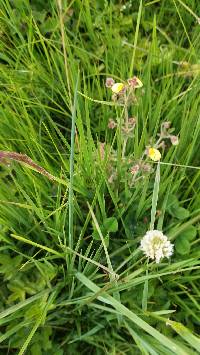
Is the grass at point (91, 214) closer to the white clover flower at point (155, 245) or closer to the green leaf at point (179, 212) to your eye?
the green leaf at point (179, 212)

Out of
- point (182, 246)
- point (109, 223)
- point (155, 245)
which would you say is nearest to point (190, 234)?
point (182, 246)

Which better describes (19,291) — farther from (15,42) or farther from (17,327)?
(15,42)

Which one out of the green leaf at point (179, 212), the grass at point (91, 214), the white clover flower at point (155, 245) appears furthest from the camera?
the green leaf at point (179, 212)

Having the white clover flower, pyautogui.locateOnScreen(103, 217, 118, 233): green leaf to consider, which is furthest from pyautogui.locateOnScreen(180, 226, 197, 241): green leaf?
the white clover flower

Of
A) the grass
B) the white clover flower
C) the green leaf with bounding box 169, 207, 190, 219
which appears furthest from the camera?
the green leaf with bounding box 169, 207, 190, 219

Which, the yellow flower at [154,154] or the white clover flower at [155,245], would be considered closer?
the white clover flower at [155,245]

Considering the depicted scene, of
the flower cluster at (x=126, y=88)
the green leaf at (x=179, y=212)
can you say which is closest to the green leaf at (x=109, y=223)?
the green leaf at (x=179, y=212)

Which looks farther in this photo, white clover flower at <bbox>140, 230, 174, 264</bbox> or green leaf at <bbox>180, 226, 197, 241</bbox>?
green leaf at <bbox>180, 226, 197, 241</bbox>

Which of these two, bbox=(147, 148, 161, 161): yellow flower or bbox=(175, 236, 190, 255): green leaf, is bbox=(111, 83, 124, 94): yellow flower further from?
bbox=(175, 236, 190, 255): green leaf

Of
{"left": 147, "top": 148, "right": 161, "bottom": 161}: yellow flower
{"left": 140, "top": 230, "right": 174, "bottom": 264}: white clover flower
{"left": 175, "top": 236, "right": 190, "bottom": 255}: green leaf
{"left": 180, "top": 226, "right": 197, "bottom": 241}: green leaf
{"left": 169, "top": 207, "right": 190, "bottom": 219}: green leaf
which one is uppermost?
{"left": 147, "top": 148, "right": 161, "bottom": 161}: yellow flower
